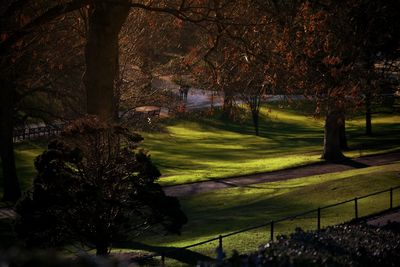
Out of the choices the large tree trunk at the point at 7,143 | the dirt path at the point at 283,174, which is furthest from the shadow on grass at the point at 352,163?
the large tree trunk at the point at 7,143

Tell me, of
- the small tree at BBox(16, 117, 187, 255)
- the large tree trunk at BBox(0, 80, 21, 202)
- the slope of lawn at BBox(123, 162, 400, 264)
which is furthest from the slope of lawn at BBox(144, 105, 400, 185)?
the small tree at BBox(16, 117, 187, 255)

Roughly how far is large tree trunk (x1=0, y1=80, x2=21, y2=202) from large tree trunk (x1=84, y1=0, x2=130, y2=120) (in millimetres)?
20230

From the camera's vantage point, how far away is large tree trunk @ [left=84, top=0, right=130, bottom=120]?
1689 cm

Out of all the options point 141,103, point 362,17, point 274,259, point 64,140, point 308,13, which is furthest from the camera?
point 141,103

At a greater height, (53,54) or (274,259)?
(53,54)

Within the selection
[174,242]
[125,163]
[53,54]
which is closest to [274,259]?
[125,163]

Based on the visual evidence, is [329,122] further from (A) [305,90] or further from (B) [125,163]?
(B) [125,163]

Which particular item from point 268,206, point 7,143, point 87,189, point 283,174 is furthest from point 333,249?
point 283,174

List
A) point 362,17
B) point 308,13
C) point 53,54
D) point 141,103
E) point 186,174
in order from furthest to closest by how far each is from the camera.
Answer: point 186,174, point 141,103, point 53,54, point 362,17, point 308,13

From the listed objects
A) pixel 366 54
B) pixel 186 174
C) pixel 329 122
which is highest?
pixel 366 54

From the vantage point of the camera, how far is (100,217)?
17359 mm

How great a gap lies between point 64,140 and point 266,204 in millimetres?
16891

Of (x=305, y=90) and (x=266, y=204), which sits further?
(x=266, y=204)

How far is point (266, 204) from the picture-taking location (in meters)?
32.0
